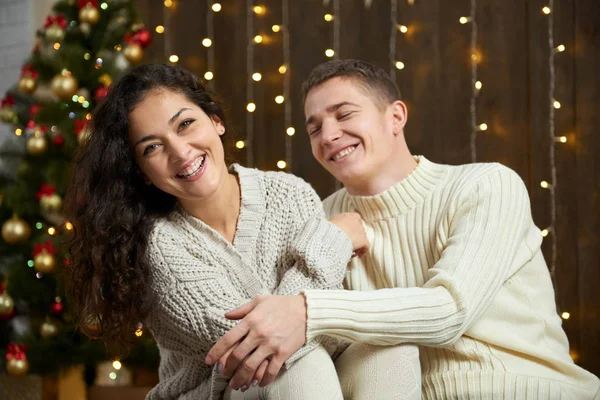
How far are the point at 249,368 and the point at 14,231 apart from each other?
194 cm

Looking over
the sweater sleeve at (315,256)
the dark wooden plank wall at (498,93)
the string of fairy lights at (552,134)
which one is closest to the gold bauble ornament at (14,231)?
the dark wooden plank wall at (498,93)

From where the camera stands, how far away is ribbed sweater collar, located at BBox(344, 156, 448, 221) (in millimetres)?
1856

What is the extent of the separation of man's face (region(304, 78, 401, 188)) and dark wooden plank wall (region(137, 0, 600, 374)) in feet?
3.77

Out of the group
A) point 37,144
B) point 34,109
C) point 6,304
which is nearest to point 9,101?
point 34,109

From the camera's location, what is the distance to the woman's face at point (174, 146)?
1.58 metres

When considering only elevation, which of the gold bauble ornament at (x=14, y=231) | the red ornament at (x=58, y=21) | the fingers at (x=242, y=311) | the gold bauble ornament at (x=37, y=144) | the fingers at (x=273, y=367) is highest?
the red ornament at (x=58, y=21)

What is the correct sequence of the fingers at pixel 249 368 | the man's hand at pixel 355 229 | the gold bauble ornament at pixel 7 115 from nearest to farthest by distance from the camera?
the fingers at pixel 249 368 < the man's hand at pixel 355 229 < the gold bauble ornament at pixel 7 115

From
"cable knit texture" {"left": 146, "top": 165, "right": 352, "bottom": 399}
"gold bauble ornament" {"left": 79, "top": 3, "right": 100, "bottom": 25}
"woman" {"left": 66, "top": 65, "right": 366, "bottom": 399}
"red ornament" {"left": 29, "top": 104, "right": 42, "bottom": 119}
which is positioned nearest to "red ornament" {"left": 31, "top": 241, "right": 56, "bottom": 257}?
"red ornament" {"left": 29, "top": 104, "right": 42, "bottom": 119}

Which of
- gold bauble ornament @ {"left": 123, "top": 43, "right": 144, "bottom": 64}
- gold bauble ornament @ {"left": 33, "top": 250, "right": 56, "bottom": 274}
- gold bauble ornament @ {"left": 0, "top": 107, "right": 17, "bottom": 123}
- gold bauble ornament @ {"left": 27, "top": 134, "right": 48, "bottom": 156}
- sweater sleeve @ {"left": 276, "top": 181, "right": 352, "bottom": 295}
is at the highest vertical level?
gold bauble ornament @ {"left": 123, "top": 43, "right": 144, "bottom": 64}

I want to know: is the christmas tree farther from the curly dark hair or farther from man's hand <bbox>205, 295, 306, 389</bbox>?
man's hand <bbox>205, 295, 306, 389</bbox>

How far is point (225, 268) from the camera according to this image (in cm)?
157

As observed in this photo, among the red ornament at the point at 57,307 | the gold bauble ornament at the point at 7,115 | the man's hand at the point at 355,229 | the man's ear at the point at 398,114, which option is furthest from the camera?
the gold bauble ornament at the point at 7,115

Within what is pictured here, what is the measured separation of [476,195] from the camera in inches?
68.1

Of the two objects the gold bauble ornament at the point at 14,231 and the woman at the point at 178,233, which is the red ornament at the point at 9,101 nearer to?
the gold bauble ornament at the point at 14,231
